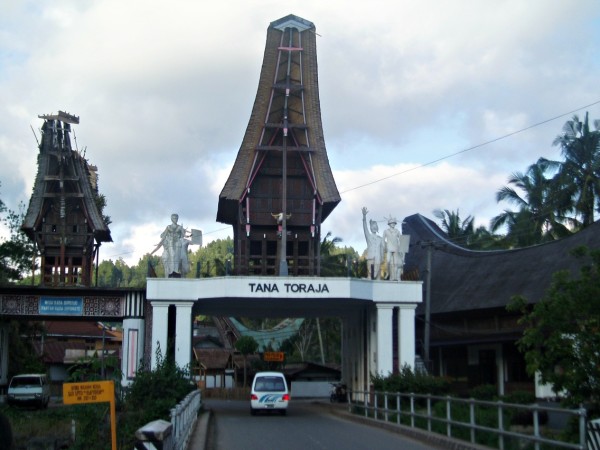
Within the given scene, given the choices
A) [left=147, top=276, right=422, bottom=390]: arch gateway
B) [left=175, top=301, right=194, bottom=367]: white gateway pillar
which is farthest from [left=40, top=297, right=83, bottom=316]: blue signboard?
[left=175, top=301, right=194, bottom=367]: white gateway pillar

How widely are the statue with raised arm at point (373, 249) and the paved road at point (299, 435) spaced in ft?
20.1

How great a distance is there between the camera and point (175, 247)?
31.5m

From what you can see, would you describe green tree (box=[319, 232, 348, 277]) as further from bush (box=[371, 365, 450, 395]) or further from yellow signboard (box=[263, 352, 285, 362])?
bush (box=[371, 365, 450, 395])

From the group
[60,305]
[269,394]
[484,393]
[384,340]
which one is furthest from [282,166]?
[484,393]

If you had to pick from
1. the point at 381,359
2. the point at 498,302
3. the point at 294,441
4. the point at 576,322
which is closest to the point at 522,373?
the point at 498,302

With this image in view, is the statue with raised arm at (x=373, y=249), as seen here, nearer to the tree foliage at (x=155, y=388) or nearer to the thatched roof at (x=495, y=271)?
the thatched roof at (x=495, y=271)

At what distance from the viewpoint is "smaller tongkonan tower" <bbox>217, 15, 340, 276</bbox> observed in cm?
3691

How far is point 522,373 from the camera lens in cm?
3375

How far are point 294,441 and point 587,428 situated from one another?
9.20m

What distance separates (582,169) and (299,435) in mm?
28484

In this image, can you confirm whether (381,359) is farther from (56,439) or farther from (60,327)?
(60,327)

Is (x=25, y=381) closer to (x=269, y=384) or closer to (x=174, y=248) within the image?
(x=174, y=248)

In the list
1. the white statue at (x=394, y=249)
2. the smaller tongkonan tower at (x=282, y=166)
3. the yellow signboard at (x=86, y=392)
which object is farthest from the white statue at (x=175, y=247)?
the yellow signboard at (x=86, y=392)

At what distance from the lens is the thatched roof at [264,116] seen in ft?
120
